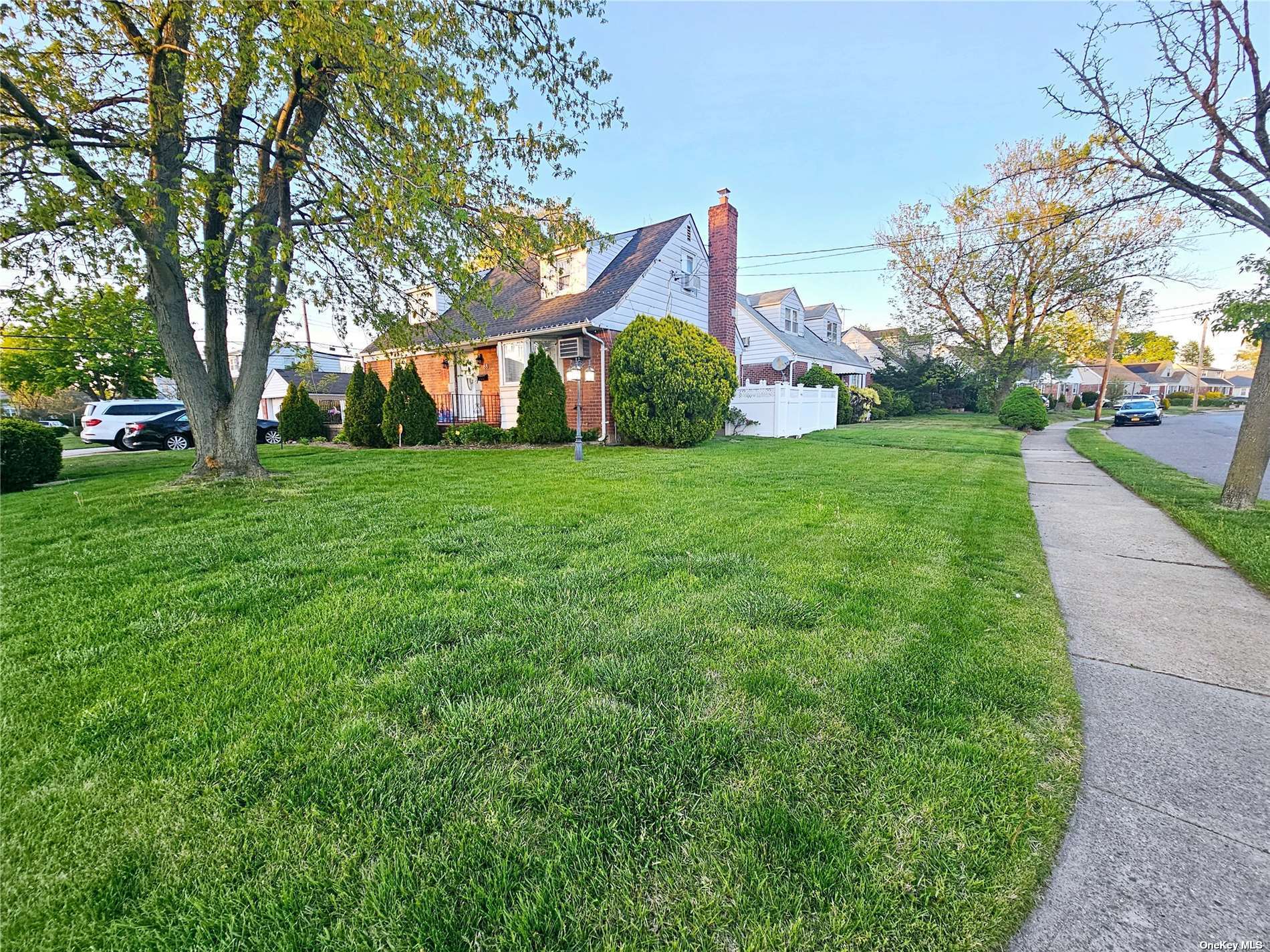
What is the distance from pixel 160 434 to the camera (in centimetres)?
1503

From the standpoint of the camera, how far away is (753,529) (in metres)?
4.54

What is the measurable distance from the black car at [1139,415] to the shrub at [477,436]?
93.1ft

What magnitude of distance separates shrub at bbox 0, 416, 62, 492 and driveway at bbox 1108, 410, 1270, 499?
1624 cm

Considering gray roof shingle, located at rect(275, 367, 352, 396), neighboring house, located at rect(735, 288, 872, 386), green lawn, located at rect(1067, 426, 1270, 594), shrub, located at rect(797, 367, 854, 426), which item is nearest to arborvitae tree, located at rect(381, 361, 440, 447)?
neighboring house, located at rect(735, 288, 872, 386)

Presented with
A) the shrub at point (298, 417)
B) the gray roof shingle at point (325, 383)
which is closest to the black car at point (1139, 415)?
the shrub at point (298, 417)

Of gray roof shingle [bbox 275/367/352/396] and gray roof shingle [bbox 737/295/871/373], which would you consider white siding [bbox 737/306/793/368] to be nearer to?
A: gray roof shingle [bbox 737/295/871/373]

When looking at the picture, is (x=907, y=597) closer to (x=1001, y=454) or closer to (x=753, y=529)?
(x=753, y=529)

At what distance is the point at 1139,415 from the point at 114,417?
131 ft

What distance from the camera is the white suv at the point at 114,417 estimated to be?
15.2m

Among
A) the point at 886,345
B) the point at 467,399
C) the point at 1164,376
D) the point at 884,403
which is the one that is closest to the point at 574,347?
the point at 467,399

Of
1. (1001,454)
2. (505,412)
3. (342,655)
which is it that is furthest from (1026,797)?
(505,412)

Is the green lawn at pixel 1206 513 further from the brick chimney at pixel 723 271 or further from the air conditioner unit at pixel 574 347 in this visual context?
the air conditioner unit at pixel 574 347

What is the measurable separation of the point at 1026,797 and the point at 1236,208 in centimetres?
696

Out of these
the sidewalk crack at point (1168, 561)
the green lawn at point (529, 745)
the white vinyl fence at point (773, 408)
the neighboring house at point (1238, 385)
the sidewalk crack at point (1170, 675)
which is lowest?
the sidewalk crack at point (1170, 675)
